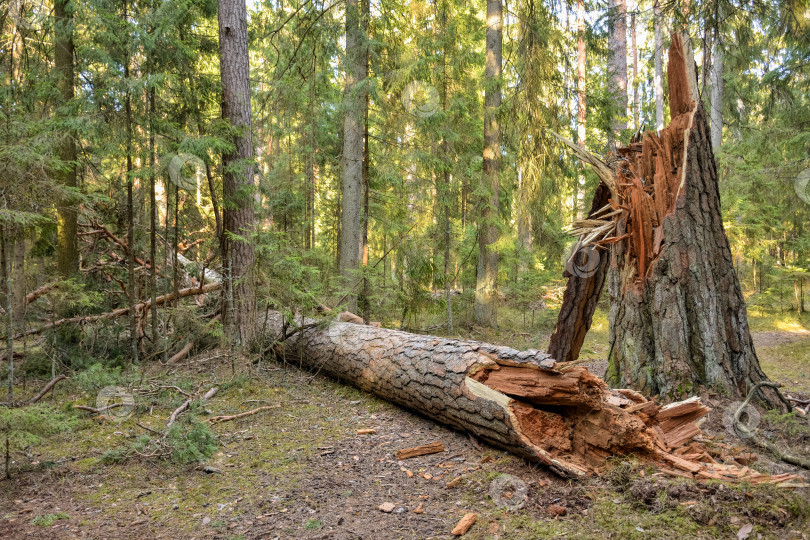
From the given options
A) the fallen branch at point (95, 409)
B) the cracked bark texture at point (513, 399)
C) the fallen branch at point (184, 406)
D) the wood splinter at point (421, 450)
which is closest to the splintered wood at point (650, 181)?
the cracked bark texture at point (513, 399)

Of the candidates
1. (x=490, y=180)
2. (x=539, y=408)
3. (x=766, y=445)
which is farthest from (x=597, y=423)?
(x=490, y=180)

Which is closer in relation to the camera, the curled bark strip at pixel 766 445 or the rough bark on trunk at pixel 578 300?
the curled bark strip at pixel 766 445

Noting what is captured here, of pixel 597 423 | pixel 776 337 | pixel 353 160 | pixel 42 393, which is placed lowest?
pixel 776 337

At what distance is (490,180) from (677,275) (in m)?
7.24

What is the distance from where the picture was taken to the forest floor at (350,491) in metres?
2.94

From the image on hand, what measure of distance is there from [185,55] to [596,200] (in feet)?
20.7

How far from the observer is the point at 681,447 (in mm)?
3713

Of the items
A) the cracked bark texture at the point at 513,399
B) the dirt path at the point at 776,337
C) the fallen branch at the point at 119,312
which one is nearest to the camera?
the cracked bark texture at the point at 513,399

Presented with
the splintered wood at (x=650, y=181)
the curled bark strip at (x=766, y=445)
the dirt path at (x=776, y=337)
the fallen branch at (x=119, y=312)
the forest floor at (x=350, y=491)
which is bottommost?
the dirt path at (x=776, y=337)

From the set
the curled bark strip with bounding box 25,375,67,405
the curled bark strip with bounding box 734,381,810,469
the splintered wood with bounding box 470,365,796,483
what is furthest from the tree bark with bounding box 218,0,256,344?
the curled bark strip with bounding box 734,381,810,469

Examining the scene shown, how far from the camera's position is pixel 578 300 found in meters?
6.45

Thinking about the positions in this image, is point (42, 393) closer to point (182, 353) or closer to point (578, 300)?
point (182, 353)

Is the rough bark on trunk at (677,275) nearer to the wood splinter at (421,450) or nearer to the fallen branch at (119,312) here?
the wood splinter at (421,450)

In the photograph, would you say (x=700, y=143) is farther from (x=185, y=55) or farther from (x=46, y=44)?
(x=46, y=44)
